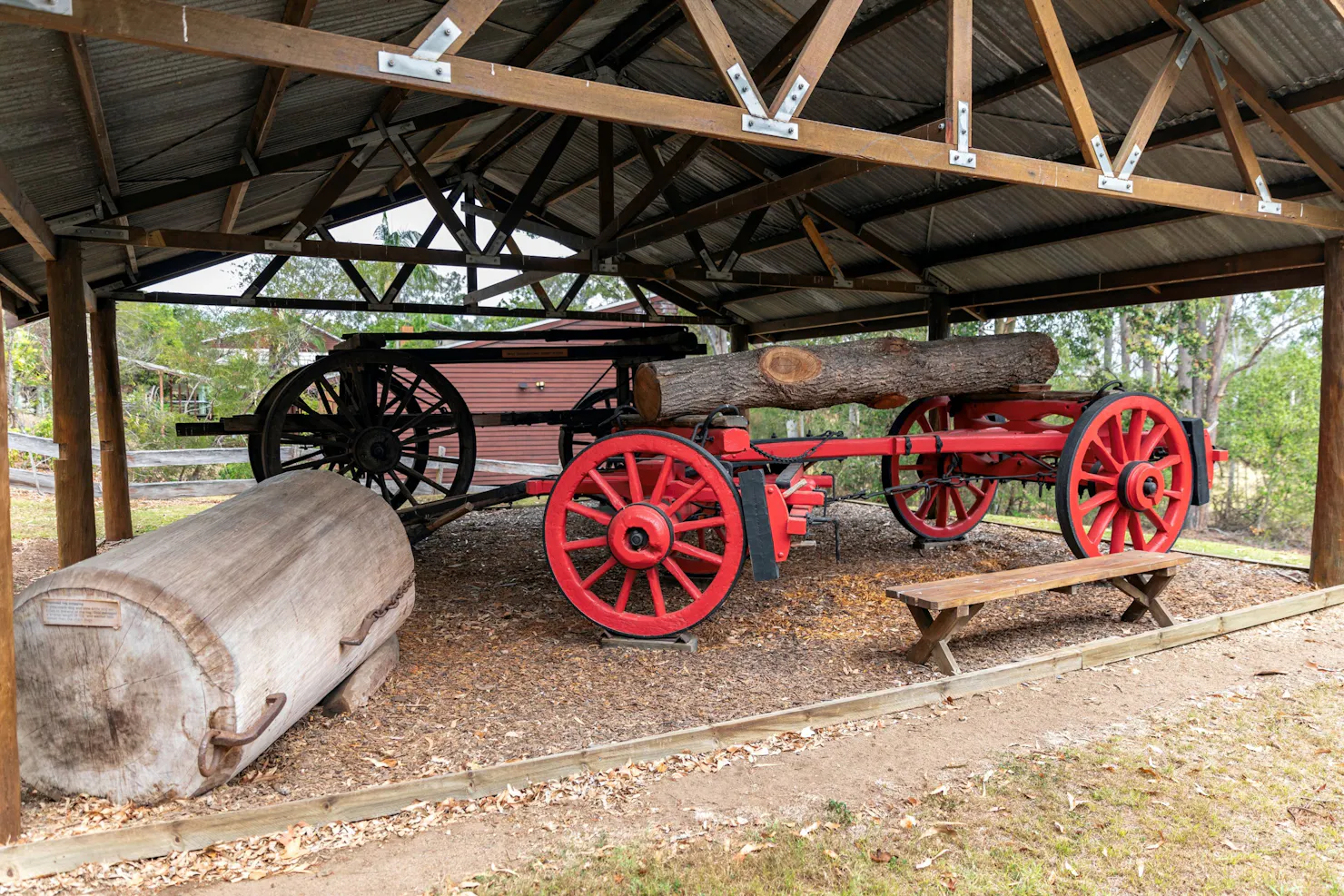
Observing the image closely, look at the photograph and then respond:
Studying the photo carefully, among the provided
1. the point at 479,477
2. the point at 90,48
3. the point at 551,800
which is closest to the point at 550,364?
the point at 479,477

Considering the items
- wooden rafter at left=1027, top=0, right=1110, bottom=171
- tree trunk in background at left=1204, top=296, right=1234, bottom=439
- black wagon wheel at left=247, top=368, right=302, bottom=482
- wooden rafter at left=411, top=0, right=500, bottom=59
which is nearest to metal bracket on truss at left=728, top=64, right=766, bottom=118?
wooden rafter at left=411, top=0, right=500, bottom=59

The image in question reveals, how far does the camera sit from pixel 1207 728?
3.74 meters

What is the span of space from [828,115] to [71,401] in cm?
649

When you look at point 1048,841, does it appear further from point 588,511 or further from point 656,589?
point 588,511

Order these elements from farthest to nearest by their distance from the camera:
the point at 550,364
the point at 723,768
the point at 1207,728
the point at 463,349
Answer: the point at 550,364 < the point at 463,349 < the point at 1207,728 < the point at 723,768

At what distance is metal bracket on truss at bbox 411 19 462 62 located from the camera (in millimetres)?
2832

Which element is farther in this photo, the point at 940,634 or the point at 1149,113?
the point at 1149,113

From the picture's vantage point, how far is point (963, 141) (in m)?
4.04

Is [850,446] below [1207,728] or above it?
above

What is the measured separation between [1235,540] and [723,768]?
56.0 ft

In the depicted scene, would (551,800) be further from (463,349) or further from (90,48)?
(463,349)

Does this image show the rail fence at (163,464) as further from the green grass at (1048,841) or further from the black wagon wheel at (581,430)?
the green grass at (1048,841)

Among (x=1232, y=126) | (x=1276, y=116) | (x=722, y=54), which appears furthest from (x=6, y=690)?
(x=1276, y=116)

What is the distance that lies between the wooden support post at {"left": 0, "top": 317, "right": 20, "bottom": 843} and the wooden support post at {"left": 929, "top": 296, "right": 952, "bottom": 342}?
28.2ft
